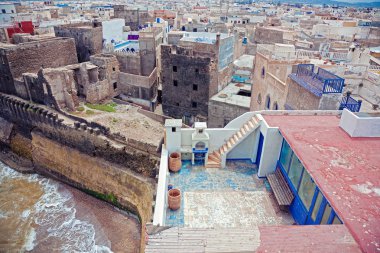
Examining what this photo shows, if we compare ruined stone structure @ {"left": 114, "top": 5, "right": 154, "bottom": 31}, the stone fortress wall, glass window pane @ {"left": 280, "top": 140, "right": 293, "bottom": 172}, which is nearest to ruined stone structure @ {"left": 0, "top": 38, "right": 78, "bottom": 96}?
the stone fortress wall

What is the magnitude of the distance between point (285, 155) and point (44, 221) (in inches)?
681

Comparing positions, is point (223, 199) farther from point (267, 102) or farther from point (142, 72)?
point (142, 72)

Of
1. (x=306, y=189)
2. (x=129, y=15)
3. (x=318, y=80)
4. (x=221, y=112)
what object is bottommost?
(x=221, y=112)

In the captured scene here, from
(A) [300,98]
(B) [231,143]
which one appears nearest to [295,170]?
(B) [231,143]

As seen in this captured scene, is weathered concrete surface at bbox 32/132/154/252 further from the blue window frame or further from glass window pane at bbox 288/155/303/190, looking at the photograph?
glass window pane at bbox 288/155/303/190

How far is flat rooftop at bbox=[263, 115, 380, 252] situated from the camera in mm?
6312

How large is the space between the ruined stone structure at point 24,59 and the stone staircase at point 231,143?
20.8m

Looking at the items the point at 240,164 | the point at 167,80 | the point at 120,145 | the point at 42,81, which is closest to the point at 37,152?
the point at 42,81

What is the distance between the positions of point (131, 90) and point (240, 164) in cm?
1977

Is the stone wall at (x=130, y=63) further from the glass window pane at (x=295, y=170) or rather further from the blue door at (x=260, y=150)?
the glass window pane at (x=295, y=170)

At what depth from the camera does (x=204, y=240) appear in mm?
5926

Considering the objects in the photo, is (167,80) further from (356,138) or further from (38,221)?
(356,138)

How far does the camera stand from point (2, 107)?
26391 millimetres

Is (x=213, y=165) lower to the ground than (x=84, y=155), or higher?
higher
